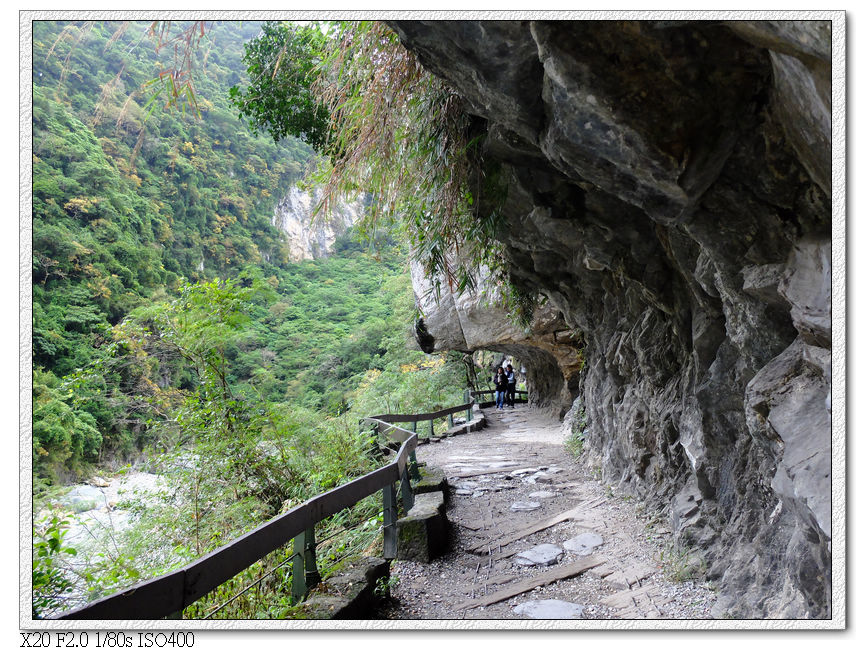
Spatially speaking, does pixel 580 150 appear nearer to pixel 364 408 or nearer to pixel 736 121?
pixel 736 121

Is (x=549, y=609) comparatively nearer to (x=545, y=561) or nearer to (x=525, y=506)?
(x=545, y=561)

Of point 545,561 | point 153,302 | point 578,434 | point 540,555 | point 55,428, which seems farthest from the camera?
point 578,434

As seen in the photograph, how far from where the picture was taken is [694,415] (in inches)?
145

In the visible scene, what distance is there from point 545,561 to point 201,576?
2.96 metres

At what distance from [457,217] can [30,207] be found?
3.21 meters

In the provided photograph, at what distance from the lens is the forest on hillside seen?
2598 mm

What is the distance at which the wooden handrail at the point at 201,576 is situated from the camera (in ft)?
5.67

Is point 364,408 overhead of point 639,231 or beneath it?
beneath

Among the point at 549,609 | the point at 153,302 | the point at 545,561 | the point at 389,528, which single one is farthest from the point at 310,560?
the point at 153,302

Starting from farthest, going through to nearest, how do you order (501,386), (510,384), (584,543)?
(510,384), (501,386), (584,543)

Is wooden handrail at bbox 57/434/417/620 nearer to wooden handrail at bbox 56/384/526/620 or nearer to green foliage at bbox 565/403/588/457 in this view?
wooden handrail at bbox 56/384/526/620

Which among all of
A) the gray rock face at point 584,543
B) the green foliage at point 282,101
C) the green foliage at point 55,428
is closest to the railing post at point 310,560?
the green foliage at point 55,428

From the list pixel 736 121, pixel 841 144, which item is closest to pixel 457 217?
pixel 736 121

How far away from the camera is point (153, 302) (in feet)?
26.4
